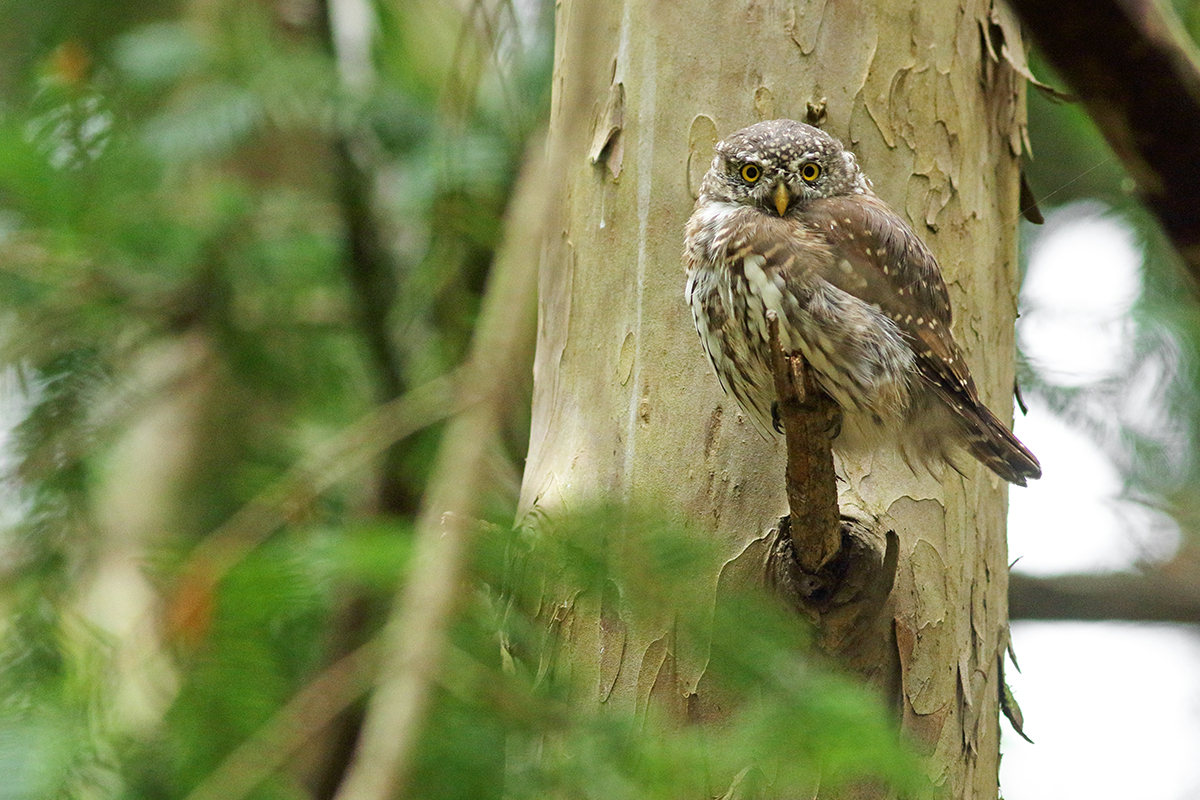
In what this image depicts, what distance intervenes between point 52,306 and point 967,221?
2334 millimetres

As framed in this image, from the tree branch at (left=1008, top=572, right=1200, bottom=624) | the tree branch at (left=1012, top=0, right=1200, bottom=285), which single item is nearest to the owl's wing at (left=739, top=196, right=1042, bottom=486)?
the tree branch at (left=1012, top=0, right=1200, bottom=285)

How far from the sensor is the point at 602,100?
2.75 m

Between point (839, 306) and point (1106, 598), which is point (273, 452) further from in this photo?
point (1106, 598)

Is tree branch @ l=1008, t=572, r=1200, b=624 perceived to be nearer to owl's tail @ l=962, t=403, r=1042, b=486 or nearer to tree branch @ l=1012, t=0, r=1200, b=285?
owl's tail @ l=962, t=403, r=1042, b=486

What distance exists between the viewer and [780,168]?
2.74m

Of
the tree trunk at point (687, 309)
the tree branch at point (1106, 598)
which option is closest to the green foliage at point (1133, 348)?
the tree branch at point (1106, 598)

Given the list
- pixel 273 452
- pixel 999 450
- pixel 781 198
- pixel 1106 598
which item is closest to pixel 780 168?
pixel 781 198

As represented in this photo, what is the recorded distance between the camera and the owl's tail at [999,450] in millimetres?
2547

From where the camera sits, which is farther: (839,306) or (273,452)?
(273,452)

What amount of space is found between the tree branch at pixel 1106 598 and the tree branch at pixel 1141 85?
2845mm

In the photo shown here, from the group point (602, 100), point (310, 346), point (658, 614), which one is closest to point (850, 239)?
point (602, 100)

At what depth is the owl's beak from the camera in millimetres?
2859

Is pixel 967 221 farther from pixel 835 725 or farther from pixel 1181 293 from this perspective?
pixel 1181 293

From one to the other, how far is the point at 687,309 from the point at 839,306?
1.08 feet
